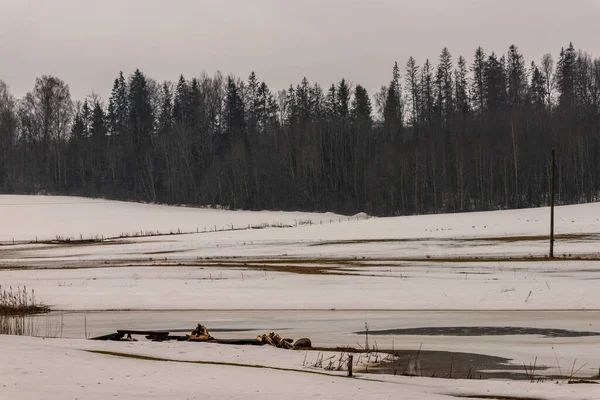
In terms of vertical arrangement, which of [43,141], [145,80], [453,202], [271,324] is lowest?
[271,324]

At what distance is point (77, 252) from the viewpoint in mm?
55375

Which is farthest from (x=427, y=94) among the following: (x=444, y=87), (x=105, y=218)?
(x=105, y=218)

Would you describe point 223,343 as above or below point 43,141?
below

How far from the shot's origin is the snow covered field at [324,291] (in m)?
11.8

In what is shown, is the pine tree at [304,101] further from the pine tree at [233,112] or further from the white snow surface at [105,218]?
the white snow surface at [105,218]

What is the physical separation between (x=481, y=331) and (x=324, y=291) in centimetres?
940

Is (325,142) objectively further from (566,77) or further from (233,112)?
(566,77)

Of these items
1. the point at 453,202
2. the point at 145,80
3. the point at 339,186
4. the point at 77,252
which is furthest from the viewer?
the point at 145,80

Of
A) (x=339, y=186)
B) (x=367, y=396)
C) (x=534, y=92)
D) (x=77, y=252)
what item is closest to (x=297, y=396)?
(x=367, y=396)

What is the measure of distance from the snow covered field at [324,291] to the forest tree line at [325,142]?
29.7 metres

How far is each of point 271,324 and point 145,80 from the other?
119 meters

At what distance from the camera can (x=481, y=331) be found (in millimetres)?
19688

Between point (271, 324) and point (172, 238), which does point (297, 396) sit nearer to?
point (271, 324)

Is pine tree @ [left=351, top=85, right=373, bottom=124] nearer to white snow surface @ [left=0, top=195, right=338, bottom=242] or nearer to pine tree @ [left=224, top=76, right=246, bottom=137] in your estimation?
pine tree @ [left=224, top=76, right=246, bottom=137]
